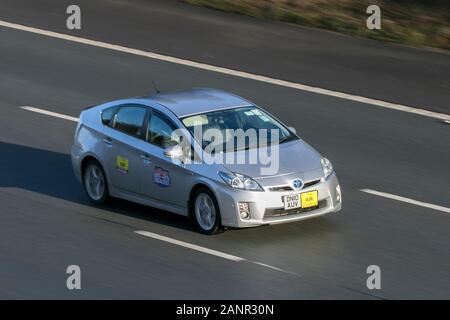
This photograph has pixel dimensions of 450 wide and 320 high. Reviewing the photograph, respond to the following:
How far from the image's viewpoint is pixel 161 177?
1559cm

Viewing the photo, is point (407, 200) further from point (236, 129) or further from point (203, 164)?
point (203, 164)

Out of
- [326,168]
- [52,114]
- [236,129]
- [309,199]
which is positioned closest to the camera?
[309,199]

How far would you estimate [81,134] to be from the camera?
17094 mm

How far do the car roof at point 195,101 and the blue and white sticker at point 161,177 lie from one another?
29.1 inches

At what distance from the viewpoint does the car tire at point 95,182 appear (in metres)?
16.6

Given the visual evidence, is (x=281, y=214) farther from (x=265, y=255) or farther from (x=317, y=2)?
(x=317, y=2)

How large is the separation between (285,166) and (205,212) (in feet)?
3.67

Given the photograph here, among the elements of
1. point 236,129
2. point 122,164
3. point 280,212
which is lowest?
point 280,212

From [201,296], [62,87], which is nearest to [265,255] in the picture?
[201,296]

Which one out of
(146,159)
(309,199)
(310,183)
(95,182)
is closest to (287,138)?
(310,183)

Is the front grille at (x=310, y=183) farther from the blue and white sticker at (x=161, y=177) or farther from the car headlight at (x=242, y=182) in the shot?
the blue and white sticker at (x=161, y=177)

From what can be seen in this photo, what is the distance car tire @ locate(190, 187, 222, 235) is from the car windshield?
64 centimetres
